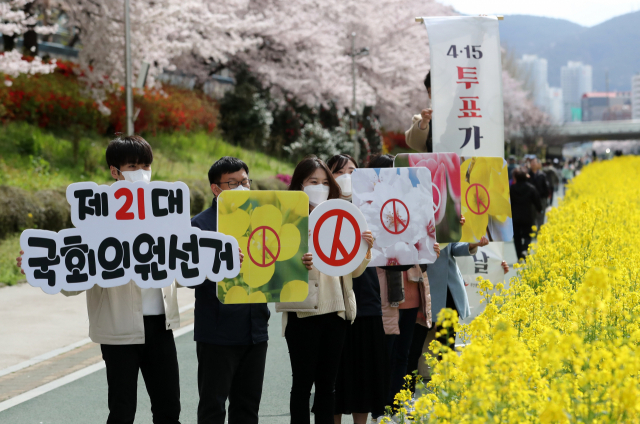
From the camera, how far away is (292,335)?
13.2ft

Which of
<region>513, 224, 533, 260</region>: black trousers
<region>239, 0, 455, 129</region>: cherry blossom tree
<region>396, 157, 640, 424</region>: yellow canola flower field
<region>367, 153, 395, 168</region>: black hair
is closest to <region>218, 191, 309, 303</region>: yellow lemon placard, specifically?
<region>396, 157, 640, 424</region>: yellow canola flower field

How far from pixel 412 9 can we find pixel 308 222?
36.1 meters

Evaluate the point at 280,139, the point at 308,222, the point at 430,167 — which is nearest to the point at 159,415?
the point at 308,222

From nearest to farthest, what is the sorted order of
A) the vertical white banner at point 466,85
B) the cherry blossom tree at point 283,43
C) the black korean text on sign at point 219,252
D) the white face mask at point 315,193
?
the black korean text on sign at point 219,252 → the white face mask at point 315,193 → the vertical white banner at point 466,85 → the cherry blossom tree at point 283,43

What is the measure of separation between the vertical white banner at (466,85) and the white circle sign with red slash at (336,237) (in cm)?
206

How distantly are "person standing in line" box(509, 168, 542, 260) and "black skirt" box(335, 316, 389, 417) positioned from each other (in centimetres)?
847

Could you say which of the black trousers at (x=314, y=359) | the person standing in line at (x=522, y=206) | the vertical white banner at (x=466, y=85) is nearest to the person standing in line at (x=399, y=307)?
the black trousers at (x=314, y=359)

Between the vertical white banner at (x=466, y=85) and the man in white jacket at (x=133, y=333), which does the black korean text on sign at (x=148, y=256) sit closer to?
the man in white jacket at (x=133, y=333)

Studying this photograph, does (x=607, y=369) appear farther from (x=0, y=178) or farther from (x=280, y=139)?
(x=280, y=139)

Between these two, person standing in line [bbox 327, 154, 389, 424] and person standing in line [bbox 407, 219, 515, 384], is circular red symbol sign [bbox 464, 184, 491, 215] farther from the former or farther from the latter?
person standing in line [bbox 327, 154, 389, 424]

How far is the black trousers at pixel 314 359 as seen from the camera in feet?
13.1

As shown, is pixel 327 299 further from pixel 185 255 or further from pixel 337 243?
pixel 185 255

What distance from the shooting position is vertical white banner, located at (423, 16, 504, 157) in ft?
19.0

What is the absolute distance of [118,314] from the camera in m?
3.56
